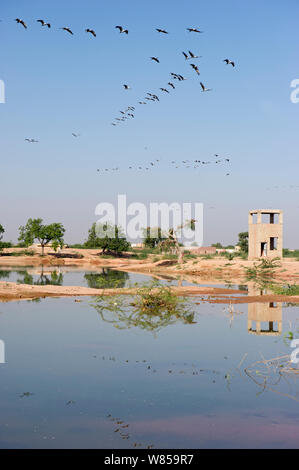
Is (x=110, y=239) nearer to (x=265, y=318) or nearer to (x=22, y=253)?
(x=22, y=253)

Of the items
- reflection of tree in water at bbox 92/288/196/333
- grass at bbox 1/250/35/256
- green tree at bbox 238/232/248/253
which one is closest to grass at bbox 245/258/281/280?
reflection of tree in water at bbox 92/288/196/333

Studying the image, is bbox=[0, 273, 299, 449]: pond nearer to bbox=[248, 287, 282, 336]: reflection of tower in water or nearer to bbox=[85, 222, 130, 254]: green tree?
bbox=[248, 287, 282, 336]: reflection of tower in water

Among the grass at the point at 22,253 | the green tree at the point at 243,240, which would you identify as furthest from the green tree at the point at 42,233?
the green tree at the point at 243,240

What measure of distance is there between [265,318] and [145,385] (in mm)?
9146

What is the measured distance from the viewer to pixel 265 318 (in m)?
16.8

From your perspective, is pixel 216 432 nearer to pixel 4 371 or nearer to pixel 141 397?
pixel 141 397

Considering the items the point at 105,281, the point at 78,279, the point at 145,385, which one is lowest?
the point at 78,279

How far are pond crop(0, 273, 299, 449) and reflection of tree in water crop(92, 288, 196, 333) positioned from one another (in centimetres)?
17

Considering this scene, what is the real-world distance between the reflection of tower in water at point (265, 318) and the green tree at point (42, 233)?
2111 inches

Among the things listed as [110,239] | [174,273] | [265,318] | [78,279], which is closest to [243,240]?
[110,239]

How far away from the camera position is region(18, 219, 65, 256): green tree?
7100 centimetres

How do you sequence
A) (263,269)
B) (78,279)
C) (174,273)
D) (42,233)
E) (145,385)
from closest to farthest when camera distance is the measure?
(145,385), (78,279), (263,269), (174,273), (42,233)

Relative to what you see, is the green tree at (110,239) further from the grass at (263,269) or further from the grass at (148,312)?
the grass at (148,312)
